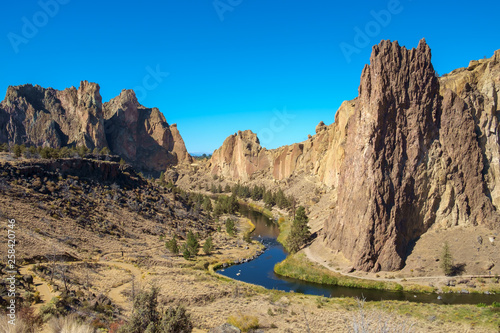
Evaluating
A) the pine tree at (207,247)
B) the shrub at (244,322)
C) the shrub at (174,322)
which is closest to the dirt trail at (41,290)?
the shrub at (174,322)

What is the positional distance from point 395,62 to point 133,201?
2394 inches

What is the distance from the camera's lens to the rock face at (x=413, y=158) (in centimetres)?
5122

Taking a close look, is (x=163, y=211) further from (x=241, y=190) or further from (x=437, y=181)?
(x=241, y=190)

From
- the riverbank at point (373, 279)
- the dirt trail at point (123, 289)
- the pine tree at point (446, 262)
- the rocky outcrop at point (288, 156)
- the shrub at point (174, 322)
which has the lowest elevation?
the dirt trail at point (123, 289)

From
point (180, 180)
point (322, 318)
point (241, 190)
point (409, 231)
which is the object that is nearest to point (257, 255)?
point (409, 231)

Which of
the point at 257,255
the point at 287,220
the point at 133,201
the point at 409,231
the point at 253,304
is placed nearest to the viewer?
the point at 253,304

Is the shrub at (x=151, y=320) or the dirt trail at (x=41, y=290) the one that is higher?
the shrub at (x=151, y=320)

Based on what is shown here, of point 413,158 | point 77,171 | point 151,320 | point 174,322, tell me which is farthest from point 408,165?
point 77,171

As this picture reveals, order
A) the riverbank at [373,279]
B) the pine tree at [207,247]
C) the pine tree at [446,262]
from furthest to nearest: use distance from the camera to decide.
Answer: the pine tree at [207,247], the pine tree at [446,262], the riverbank at [373,279]

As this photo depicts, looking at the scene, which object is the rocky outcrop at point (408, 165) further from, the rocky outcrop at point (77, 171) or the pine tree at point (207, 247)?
the rocky outcrop at point (77, 171)

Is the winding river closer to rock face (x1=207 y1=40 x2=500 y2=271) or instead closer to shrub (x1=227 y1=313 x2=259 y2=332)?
rock face (x1=207 y1=40 x2=500 y2=271)

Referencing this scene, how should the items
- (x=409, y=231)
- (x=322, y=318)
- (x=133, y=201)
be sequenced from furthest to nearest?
1. (x=133, y=201)
2. (x=409, y=231)
3. (x=322, y=318)

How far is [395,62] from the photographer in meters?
55.7

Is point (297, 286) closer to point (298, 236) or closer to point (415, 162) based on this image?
point (298, 236)
